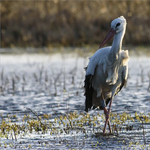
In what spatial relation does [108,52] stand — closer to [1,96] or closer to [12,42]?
[1,96]

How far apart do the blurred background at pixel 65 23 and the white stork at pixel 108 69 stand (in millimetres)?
12286

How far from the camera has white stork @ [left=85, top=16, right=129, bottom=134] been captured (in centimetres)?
677

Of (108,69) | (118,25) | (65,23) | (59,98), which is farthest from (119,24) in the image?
(65,23)

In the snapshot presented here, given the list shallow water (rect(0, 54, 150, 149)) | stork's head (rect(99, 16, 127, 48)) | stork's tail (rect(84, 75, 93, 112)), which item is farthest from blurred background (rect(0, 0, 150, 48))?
stork's head (rect(99, 16, 127, 48))

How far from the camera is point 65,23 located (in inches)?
858

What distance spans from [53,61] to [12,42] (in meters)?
5.29

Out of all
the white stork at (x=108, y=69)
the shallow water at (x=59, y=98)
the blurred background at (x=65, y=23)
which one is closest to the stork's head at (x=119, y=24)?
the white stork at (x=108, y=69)

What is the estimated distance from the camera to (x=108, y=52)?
696cm

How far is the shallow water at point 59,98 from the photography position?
6.34 m

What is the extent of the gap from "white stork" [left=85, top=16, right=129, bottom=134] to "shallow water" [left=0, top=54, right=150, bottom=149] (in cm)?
63

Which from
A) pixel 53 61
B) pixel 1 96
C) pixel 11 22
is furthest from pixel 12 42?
pixel 1 96

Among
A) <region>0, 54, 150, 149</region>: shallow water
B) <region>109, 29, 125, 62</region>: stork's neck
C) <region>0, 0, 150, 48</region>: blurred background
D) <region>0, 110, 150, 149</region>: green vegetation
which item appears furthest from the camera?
<region>0, 0, 150, 48</region>: blurred background

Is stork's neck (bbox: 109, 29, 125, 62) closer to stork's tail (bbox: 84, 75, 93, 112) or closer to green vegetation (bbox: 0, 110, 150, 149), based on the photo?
stork's tail (bbox: 84, 75, 93, 112)

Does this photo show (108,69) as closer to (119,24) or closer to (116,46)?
(116,46)
